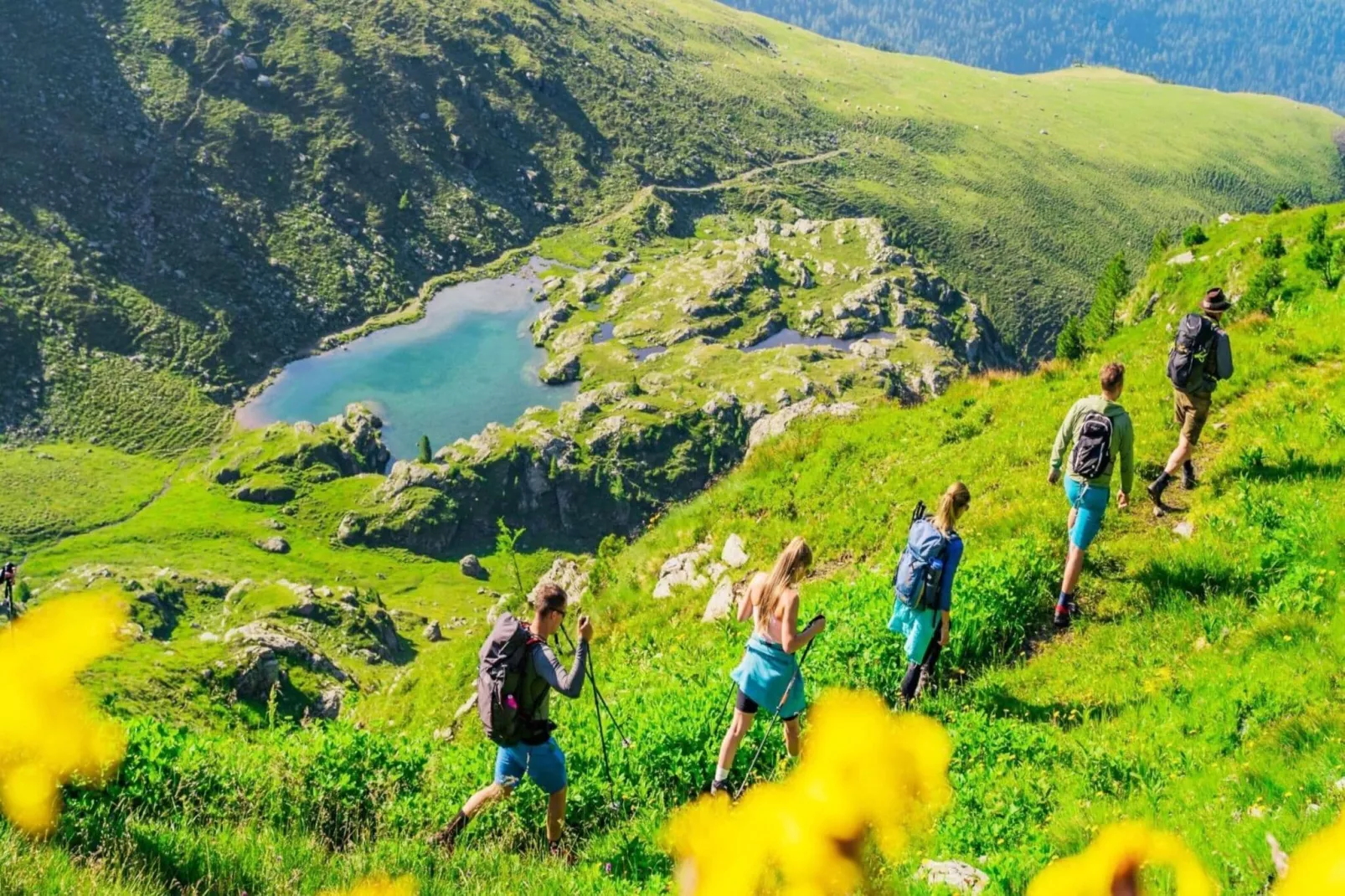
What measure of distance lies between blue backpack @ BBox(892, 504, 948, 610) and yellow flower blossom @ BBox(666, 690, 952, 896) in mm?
1334

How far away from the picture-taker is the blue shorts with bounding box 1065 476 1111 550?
1055cm

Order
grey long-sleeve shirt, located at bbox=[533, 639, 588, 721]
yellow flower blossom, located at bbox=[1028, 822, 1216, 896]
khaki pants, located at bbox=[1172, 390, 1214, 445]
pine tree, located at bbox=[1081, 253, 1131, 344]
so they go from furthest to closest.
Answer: pine tree, located at bbox=[1081, 253, 1131, 344] < khaki pants, located at bbox=[1172, 390, 1214, 445] < grey long-sleeve shirt, located at bbox=[533, 639, 588, 721] < yellow flower blossom, located at bbox=[1028, 822, 1216, 896]

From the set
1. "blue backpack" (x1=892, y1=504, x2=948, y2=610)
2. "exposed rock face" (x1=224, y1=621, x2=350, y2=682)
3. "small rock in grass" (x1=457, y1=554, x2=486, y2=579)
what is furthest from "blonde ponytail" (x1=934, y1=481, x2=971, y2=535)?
"small rock in grass" (x1=457, y1=554, x2=486, y2=579)

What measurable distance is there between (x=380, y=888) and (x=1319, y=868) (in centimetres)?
601

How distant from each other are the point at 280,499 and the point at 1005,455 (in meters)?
206

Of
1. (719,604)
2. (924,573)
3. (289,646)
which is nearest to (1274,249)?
(719,604)

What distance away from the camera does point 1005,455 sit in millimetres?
15820

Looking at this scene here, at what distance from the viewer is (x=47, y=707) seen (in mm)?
7348

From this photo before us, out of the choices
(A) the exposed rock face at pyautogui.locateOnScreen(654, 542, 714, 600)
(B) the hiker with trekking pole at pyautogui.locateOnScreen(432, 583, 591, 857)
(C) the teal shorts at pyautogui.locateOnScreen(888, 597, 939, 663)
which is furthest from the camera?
(A) the exposed rock face at pyautogui.locateOnScreen(654, 542, 714, 600)

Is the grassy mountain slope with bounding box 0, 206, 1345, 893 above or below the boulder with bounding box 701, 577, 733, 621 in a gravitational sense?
above

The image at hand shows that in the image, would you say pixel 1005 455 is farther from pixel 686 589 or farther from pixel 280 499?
pixel 280 499

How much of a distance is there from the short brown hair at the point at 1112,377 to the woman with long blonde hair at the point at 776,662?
524 centimetres

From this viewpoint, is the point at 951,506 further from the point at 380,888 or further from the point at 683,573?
the point at 683,573

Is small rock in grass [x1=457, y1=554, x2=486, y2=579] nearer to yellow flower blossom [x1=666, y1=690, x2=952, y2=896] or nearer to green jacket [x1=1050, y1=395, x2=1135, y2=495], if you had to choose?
green jacket [x1=1050, y1=395, x2=1135, y2=495]
